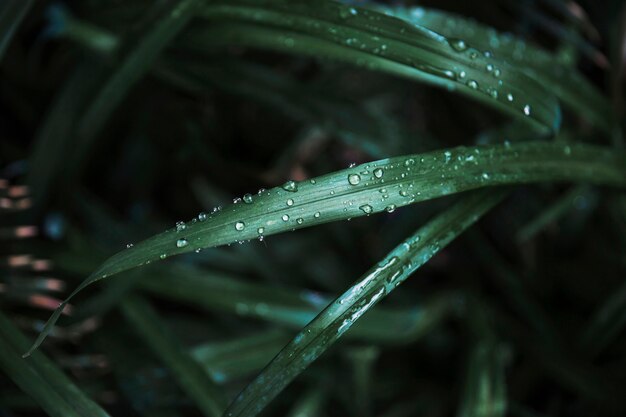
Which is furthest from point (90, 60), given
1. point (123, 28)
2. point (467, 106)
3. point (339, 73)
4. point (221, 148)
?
point (467, 106)

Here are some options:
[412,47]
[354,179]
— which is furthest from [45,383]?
[412,47]

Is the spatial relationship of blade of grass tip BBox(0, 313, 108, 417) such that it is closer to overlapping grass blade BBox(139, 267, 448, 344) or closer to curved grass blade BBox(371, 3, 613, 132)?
overlapping grass blade BBox(139, 267, 448, 344)

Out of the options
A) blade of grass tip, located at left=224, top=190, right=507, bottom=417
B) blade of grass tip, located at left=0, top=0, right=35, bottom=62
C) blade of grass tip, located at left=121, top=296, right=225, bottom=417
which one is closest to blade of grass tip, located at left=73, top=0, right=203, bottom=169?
blade of grass tip, located at left=0, top=0, right=35, bottom=62

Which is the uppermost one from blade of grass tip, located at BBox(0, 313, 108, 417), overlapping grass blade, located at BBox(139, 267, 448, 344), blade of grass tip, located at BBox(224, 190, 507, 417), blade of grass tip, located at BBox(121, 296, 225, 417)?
blade of grass tip, located at BBox(224, 190, 507, 417)

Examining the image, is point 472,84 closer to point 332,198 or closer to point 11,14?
point 332,198

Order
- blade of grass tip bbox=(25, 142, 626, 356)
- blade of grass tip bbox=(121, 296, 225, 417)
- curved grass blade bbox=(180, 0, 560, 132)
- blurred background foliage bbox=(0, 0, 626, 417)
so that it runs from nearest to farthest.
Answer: blade of grass tip bbox=(25, 142, 626, 356) < curved grass blade bbox=(180, 0, 560, 132) < blade of grass tip bbox=(121, 296, 225, 417) < blurred background foliage bbox=(0, 0, 626, 417)

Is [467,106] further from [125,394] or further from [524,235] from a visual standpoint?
[125,394]
